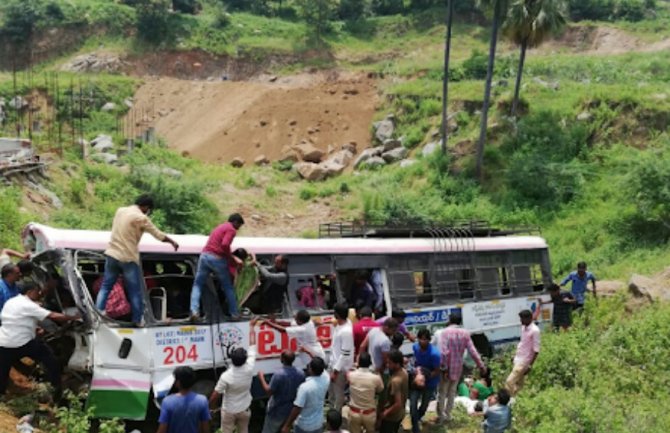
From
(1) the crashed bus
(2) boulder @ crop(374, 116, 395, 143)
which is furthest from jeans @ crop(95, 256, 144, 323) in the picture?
(2) boulder @ crop(374, 116, 395, 143)

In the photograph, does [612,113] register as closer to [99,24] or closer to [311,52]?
[311,52]

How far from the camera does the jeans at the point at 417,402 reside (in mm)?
8844

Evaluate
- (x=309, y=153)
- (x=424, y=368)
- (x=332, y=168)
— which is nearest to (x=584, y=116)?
(x=332, y=168)

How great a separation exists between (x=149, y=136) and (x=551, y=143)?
71.7 feet

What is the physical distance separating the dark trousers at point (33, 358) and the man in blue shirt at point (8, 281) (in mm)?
733

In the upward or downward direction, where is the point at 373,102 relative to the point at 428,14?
downward

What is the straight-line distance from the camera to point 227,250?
853cm

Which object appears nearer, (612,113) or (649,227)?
(649,227)

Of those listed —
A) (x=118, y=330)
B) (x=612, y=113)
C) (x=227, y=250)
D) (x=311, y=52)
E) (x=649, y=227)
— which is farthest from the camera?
(x=311, y=52)

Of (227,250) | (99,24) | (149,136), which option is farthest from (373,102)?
(227,250)

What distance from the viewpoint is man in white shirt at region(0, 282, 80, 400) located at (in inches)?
294

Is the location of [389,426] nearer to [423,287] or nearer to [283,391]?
[283,391]

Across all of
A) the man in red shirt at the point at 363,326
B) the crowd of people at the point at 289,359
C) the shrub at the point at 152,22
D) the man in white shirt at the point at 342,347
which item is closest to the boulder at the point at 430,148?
the crowd of people at the point at 289,359

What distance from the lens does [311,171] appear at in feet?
109
